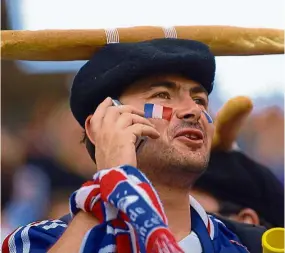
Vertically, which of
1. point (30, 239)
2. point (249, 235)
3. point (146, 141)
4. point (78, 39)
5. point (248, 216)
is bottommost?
point (248, 216)

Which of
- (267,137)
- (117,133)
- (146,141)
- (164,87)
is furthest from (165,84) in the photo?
(267,137)

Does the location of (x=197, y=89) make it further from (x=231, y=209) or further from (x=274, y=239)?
(x=231, y=209)

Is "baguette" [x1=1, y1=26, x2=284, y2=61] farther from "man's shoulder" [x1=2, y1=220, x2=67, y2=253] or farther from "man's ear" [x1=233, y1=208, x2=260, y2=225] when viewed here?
"man's ear" [x1=233, y1=208, x2=260, y2=225]

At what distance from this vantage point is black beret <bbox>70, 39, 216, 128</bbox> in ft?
3.48

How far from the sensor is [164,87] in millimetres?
1072

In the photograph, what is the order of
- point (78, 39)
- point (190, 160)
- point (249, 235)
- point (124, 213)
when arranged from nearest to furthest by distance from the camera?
1. point (124, 213)
2. point (190, 160)
3. point (78, 39)
4. point (249, 235)

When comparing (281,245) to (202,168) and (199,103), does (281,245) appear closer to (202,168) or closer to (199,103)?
(202,168)

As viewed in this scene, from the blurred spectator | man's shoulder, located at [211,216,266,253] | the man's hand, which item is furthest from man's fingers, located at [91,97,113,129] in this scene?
the blurred spectator

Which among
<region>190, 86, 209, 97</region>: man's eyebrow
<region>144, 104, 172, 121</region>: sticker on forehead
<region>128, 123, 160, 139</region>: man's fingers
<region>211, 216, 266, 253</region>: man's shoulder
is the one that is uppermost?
<region>128, 123, 160, 139</region>: man's fingers

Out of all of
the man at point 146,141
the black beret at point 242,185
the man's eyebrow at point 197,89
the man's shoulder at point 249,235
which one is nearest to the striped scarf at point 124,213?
the man at point 146,141

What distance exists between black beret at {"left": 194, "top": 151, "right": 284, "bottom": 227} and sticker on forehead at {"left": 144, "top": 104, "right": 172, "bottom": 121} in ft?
2.22

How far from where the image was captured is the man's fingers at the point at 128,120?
899mm

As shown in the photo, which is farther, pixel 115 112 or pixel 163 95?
pixel 163 95

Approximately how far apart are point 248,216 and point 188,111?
2.50ft
